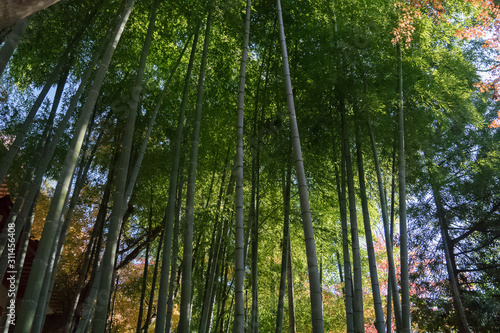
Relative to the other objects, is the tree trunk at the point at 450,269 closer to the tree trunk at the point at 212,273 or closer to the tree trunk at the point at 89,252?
the tree trunk at the point at 212,273

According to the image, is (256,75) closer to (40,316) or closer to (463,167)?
(40,316)

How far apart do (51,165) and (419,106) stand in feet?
18.6

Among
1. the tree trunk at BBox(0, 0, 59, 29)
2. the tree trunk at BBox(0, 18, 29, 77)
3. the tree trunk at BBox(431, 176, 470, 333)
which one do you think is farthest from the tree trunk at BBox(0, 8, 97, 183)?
the tree trunk at BBox(431, 176, 470, 333)

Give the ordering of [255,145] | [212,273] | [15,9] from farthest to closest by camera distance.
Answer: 1. [212,273]
2. [255,145]
3. [15,9]

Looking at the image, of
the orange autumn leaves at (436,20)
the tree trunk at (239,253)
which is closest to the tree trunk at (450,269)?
the orange autumn leaves at (436,20)

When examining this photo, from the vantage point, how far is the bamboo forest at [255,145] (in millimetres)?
3186

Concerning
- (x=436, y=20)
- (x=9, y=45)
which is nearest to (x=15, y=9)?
(x=9, y=45)

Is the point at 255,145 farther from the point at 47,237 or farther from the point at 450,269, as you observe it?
the point at 450,269

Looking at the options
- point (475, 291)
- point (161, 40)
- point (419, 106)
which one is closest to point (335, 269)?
point (475, 291)

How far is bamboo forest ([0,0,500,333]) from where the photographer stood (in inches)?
125

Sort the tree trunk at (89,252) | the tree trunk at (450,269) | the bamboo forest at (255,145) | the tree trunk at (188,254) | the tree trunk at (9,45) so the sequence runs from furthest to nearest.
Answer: the tree trunk at (450,269) < the tree trunk at (89,252) < the bamboo forest at (255,145) < the tree trunk at (188,254) < the tree trunk at (9,45)

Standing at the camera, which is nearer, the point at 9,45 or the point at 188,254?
the point at 9,45

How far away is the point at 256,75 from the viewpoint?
17.5 ft

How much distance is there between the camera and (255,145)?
4.27 meters
